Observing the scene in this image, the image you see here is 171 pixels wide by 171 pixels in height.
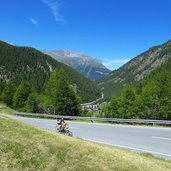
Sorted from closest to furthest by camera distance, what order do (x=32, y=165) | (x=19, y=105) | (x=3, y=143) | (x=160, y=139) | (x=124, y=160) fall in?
(x=32, y=165) → (x=3, y=143) → (x=124, y=160) → (x=160, y=139) → (x=19, y=105)

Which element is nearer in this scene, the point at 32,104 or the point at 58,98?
the point at 58,98

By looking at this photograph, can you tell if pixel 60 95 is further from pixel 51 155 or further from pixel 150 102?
pixel 51 155

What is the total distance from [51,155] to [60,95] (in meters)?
55.3

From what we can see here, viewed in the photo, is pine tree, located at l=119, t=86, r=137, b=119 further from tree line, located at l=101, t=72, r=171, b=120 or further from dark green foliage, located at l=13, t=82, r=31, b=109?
dark green foliage, located at l=13, t=82, r=31, b=109

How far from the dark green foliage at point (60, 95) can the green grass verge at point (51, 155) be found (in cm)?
5307

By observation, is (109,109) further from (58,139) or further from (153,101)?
(58,139)

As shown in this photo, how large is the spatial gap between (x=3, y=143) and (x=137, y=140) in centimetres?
1273

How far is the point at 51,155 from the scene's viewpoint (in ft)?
33.6

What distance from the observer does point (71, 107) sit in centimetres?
6794

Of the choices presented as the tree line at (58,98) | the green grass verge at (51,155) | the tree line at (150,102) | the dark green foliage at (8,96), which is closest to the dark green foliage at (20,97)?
the dark green foliage at (8,96)

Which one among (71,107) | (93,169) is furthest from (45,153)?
(71,107)

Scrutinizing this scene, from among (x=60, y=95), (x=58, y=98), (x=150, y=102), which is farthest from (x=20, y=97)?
(x=150, y=102)

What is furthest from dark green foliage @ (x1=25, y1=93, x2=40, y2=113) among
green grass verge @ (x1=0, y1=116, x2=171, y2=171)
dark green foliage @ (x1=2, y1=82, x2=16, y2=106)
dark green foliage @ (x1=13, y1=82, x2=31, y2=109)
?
green grass verge @ (x1=0, y1=116, x2=171, y2=171)

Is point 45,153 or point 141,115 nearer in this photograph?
point 45,153
